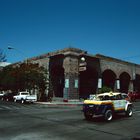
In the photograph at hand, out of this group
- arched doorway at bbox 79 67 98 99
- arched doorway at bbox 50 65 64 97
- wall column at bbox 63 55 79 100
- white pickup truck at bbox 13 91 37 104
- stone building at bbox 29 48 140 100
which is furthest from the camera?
arched doorway at bbox 79 67 98 99

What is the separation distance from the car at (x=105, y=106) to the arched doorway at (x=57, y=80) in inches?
1010

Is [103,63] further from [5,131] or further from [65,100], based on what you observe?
[5,131]

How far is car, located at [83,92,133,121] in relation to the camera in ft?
54.2

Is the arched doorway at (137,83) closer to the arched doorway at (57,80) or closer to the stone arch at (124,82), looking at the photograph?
the stone arch at (124,82)

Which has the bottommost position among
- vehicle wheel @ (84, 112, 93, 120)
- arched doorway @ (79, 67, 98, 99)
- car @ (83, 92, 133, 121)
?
vehicle wheel @ (84, 112, 93, 120)

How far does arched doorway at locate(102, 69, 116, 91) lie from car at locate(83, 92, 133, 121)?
29109mm

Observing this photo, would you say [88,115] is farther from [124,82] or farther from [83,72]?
[124,82]

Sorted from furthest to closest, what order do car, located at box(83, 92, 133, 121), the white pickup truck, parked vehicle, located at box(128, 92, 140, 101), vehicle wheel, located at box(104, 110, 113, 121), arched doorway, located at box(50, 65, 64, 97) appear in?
arched doorway, located at box(50, 65, 64, 97), parked vehicle, located at box(128, 92, 140, 101), the white pickup truck, vehicle wheel, located at box(104, 110, 113, 121), car, located at box(83, 92, 133, 121)

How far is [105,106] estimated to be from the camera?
16.6 m

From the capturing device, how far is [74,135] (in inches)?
450

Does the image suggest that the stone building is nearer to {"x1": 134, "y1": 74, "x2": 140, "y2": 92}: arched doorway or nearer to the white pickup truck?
{"x1": 134, "y1": 74, "x2": 140, "y2": 92}: arched doorway

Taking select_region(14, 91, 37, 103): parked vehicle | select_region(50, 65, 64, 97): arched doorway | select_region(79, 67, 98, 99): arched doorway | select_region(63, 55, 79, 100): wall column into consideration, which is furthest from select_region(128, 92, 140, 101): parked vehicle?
select_region(14, 91, 37, 103): parked vehicle

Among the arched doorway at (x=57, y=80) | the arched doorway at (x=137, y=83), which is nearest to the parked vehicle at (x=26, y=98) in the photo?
the arched doorway at (x=57, y=80)

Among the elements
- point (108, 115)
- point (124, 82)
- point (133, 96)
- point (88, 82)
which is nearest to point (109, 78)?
point (124, 82)
